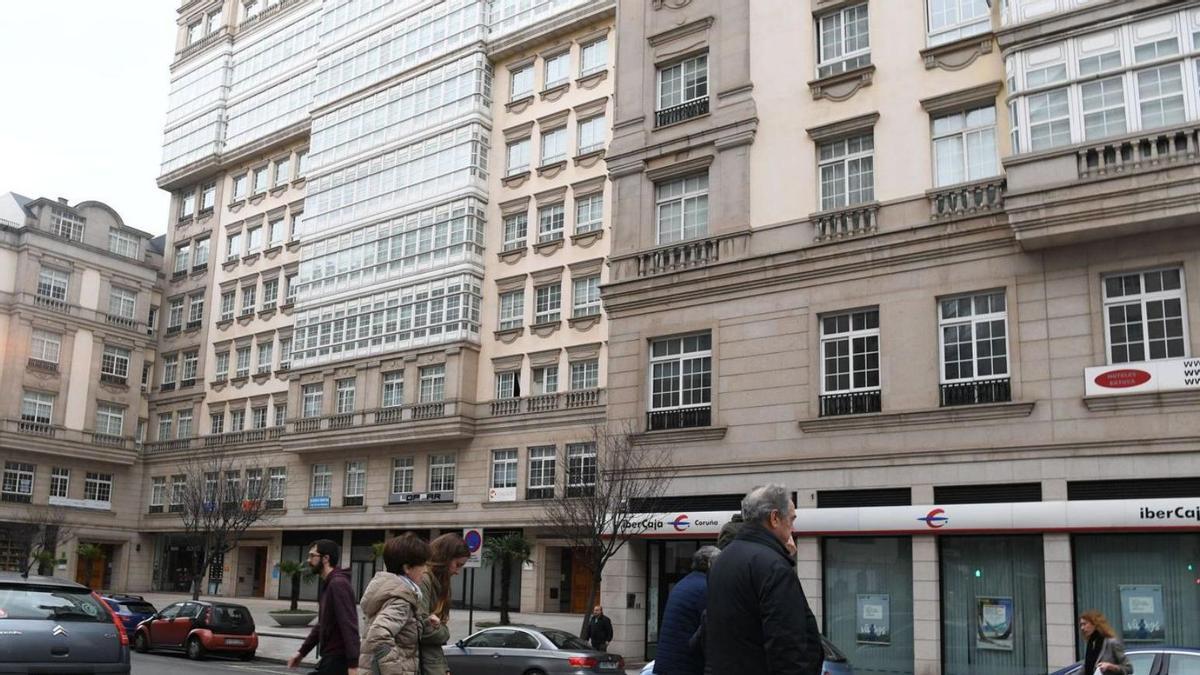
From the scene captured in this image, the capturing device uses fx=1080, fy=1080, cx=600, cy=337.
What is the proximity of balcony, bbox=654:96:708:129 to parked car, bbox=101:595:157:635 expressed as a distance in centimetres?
1830

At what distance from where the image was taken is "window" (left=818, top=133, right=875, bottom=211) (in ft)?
75.8

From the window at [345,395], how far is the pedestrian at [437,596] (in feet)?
133

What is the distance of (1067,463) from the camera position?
1922cm

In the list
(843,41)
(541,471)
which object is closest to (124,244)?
(541,471)

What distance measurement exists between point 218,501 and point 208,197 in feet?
77.5

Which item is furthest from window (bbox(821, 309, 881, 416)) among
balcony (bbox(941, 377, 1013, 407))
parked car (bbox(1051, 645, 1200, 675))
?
parked car (bbox(1051, 645, 1200, 675))

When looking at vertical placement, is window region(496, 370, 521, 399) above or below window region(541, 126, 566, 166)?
below

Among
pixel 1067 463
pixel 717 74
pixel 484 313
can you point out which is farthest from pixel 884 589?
pixel 484 313

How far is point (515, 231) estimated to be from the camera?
4362 cm

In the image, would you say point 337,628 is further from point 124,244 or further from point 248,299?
point 124,244

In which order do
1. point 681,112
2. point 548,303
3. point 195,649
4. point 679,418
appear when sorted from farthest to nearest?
point 548,303 → point 681,112 → point 195,649 → point 679,418

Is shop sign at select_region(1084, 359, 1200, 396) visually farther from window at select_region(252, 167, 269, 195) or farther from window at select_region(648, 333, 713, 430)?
window at select_region(252, 167, 269, 195)

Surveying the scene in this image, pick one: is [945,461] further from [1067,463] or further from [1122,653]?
[1122,653]

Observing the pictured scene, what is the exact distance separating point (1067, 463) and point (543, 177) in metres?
27.1
